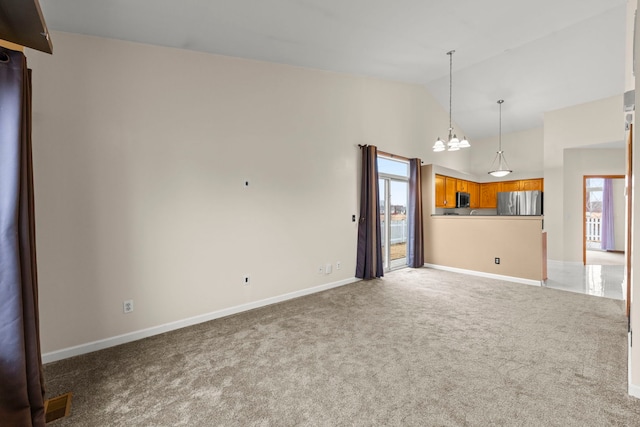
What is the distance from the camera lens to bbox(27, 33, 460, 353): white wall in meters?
2.43

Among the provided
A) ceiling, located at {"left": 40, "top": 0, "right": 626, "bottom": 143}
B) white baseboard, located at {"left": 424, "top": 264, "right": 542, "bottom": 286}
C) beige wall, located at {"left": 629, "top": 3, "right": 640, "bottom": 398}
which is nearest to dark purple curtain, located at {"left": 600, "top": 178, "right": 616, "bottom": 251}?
ceiling, located at {"left": 40, "top": 0, "right": 626, "bottom": 143}

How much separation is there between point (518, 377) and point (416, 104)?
539 centimetres

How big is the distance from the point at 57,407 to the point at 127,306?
991mm

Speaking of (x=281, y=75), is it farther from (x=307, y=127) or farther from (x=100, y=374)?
(x=100, y=374)

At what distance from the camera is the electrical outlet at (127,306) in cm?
271

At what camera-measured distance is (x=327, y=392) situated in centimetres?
194

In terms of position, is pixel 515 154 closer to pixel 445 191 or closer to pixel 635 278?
pixel 445 191

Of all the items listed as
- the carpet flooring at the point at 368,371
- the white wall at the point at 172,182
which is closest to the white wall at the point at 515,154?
the carpet flooring at the point at 368,371

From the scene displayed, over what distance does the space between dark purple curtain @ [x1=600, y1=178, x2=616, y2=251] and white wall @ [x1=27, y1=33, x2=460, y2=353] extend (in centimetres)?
874

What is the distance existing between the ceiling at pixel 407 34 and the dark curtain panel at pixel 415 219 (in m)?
1.83

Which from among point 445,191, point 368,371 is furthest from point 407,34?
point 445,191

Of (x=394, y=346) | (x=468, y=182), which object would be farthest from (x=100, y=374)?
(x=468, y=182)

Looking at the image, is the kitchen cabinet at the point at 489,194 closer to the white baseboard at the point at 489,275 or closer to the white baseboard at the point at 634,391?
the white baseboard at the point at 489,275

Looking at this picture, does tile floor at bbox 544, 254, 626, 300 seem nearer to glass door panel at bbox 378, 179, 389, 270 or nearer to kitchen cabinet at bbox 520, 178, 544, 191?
kitchen cabinet at bbox 520, 178, 544, 191
